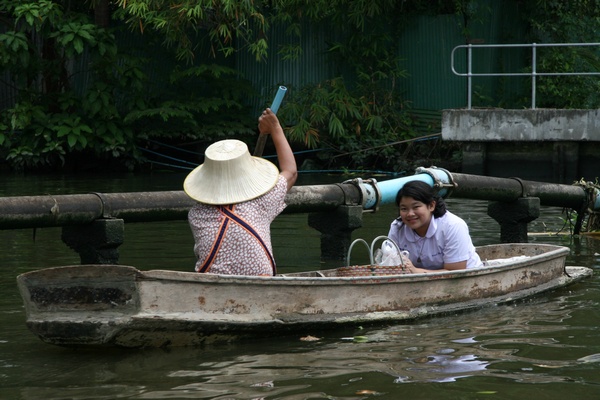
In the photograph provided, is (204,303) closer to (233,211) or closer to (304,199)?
(233,211)

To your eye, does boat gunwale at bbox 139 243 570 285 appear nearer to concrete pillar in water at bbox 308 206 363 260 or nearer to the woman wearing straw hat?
the woman wearing straw hat

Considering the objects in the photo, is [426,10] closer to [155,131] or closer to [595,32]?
[595,32]

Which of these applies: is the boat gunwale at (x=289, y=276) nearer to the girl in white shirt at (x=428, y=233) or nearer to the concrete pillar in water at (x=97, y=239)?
the girl in white shirt at (x=428, y=233)

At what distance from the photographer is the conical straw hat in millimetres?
6750

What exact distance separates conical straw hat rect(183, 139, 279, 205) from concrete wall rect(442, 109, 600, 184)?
421 inches

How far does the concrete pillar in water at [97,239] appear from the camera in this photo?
28.8 feet

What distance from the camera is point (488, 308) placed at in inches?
321

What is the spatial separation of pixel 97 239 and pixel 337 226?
257 centimetres

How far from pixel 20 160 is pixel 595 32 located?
1200 centimetres

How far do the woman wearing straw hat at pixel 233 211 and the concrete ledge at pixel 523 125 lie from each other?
421 inches

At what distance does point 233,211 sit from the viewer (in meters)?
6.72

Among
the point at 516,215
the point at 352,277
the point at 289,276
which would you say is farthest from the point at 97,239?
the point at 516,215

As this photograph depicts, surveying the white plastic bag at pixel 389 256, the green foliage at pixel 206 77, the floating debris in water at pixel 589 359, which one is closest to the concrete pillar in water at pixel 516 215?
the white plastic bag at pixel 389 256

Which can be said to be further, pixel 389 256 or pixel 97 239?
pixel 97 239
